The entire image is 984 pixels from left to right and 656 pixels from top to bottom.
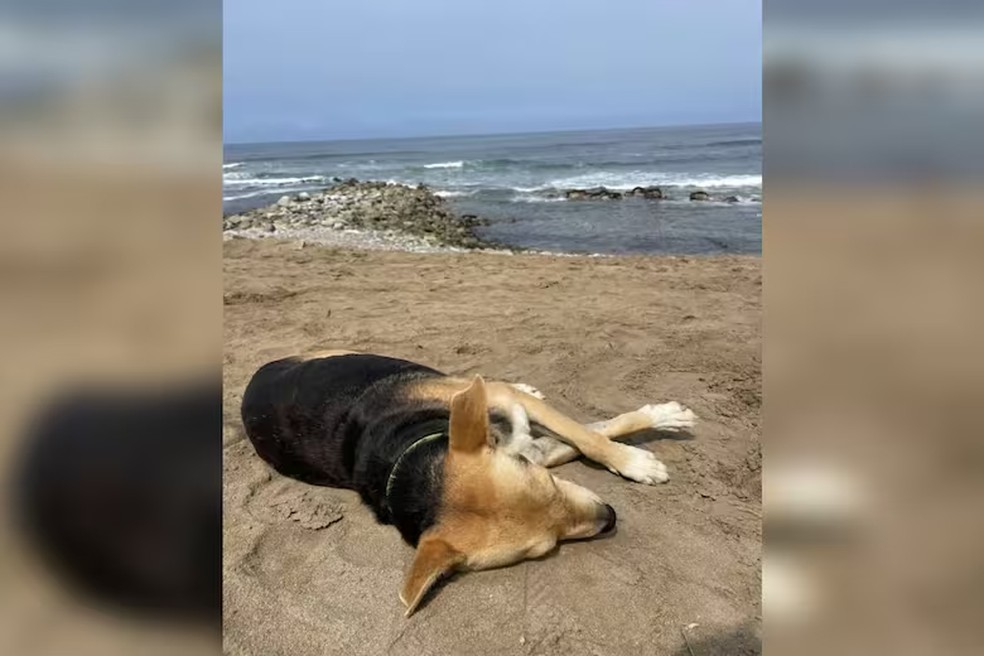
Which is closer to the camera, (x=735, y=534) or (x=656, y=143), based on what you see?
(x=735, y=534)

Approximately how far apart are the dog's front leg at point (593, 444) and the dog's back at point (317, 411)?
0.63 metres

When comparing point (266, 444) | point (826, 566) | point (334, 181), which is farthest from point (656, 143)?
point (826, 566)

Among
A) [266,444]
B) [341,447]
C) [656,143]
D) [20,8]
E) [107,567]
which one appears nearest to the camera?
[20,8]

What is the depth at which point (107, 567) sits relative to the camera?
103 centimetres

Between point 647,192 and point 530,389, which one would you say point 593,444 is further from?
point 647,192

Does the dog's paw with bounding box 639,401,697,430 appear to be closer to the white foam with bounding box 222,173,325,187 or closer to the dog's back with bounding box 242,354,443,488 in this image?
the dog's back with bounding box 242,354,443,488

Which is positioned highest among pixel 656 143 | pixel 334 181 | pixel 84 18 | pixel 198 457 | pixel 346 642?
pixel 656 143

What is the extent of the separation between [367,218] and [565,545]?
13.3m

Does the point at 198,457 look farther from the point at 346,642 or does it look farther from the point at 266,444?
the point at 266,444

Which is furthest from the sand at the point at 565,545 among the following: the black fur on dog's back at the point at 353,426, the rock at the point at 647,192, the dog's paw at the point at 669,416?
the rock at the point at 647,192

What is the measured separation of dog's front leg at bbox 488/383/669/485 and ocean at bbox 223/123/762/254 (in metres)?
1.57

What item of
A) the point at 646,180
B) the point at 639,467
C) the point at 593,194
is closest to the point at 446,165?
the point at 646,180

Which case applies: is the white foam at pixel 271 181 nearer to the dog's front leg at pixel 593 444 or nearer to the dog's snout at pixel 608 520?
the dog's front leg at pixel 593 444

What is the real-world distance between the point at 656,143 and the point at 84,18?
3601 cm
